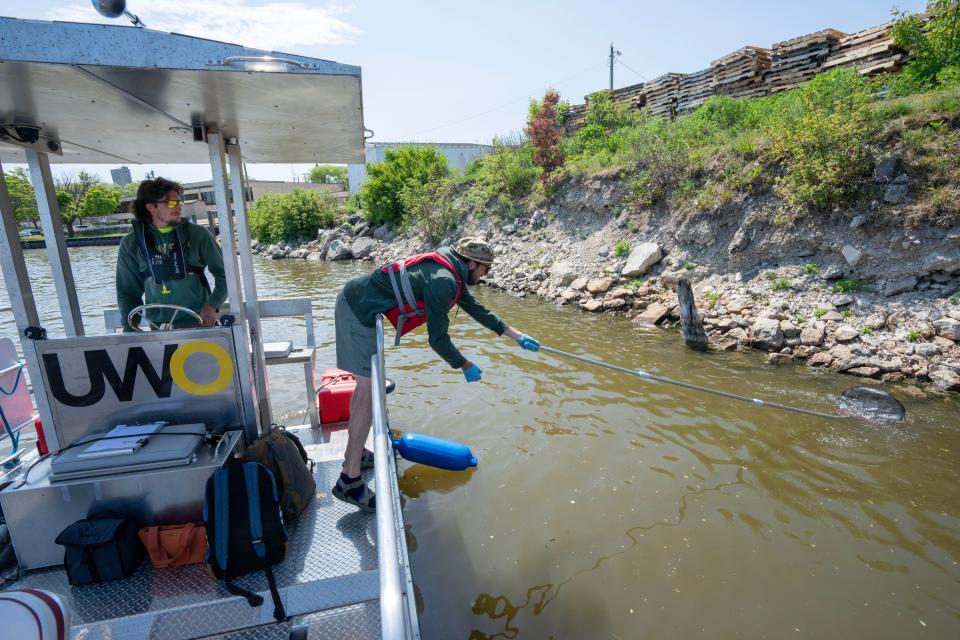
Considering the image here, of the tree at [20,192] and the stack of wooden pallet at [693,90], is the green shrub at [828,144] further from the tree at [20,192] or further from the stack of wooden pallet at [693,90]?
the tree at [20,192]

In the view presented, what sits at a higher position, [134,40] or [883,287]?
[134,40]

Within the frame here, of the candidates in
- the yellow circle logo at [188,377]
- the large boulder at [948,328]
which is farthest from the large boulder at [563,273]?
the yellow circle logo at [188,377]

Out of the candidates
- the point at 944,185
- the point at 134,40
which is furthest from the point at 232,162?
the point at 944,185

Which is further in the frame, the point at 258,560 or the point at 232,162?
the point at 232,162

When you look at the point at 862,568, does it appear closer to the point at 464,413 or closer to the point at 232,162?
the point at 464,413

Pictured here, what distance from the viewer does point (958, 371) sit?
6379 millimetres

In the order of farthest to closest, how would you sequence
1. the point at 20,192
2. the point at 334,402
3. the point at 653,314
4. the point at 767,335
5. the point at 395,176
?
the point at 395,176
the point at 20,192
the point at 653,314
the point at 767,335
the point at 334,402

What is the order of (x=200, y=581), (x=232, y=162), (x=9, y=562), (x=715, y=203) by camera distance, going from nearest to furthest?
(x=200, y=581) → (x=9, y=562) → (x=232, y=162) → (x=715, y=203)

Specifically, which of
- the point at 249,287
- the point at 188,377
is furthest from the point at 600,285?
the point at 188,377

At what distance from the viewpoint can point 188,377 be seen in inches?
121

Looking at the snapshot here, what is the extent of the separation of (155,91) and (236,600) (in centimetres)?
263

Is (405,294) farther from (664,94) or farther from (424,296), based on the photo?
(664,94)

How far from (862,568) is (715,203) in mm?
9507

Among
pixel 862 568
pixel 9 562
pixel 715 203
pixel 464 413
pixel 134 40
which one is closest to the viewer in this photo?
pixel 134 40
